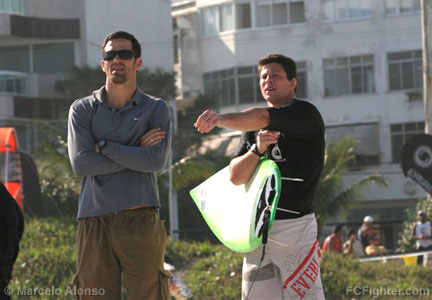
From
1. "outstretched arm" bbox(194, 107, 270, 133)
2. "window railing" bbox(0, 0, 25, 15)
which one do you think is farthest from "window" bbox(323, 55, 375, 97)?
"outstretched arm" bbox(194, 107, 270, 133)

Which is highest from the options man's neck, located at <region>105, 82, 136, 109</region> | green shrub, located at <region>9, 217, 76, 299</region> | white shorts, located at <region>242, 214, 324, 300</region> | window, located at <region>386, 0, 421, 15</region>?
window, located at <region>386, 0, 421, 15</region>

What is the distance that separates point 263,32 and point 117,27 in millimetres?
8626

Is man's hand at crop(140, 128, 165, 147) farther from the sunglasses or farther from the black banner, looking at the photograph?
the black banner

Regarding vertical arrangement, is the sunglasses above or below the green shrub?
above

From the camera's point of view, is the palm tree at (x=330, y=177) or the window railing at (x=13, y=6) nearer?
the palm tree at (x=330, y=177)

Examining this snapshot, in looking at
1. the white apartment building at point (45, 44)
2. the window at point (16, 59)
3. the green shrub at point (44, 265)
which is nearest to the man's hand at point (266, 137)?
the green shrub at point (44, 265)

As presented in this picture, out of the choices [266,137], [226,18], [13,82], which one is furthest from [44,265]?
[226,18]

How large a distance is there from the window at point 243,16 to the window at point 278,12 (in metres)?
0.38

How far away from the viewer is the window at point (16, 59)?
39094 millimetres

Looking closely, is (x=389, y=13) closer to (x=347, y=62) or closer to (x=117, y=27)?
(x=347, y=62)

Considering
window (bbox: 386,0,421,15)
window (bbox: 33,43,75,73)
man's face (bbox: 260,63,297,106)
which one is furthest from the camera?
window (bbox: 386,0,421,15)

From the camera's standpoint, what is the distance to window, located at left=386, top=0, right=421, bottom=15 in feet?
144

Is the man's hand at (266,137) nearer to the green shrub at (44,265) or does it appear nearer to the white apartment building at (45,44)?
the green shrub at (44,265)

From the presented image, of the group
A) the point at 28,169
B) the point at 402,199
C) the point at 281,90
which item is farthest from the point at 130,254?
the point at 402,199
